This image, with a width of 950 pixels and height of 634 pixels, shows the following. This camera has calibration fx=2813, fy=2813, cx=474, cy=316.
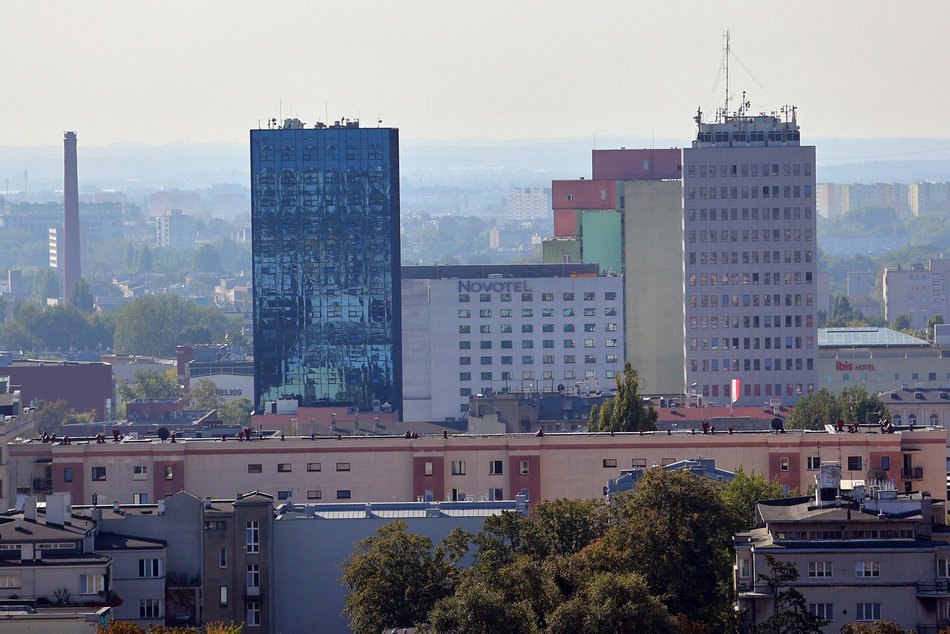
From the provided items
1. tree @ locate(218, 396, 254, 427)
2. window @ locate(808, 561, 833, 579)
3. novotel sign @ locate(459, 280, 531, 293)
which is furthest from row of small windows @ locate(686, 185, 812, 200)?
window @ locate(808, 561, 833, 579)

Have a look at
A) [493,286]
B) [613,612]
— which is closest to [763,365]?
[493,286]

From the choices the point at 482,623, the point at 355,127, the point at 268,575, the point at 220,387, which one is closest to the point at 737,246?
the point at 355,127

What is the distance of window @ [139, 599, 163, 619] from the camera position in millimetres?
76750

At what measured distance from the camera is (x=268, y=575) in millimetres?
79188

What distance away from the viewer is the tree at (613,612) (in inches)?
2525

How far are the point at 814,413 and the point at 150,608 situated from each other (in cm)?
5270

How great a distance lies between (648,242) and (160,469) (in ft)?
246

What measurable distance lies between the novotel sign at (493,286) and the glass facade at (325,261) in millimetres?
6121

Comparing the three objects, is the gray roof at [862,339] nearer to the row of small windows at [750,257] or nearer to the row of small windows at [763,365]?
the row of small windows at [763,365]

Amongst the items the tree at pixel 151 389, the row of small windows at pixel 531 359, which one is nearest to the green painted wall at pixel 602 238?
the row of small windows at pixel 531 359

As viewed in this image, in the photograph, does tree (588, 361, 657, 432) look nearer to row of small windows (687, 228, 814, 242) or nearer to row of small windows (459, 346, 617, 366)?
row of small windows (687, 228, 814, 242)

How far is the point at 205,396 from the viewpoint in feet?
610

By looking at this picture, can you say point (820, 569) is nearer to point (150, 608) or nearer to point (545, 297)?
point (150, 608)

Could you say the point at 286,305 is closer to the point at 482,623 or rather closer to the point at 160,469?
the point at 160,469
